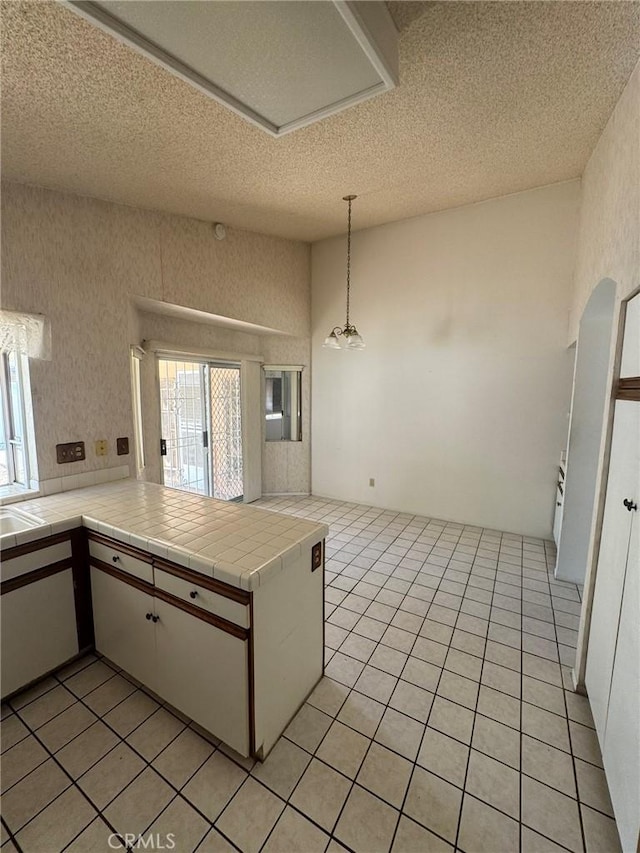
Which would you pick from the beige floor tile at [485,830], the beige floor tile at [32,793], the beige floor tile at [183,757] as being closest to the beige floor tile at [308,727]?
the beige floor tile at [183,757]

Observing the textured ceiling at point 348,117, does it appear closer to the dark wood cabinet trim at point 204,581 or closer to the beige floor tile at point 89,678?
the dark wood cabinet trim at point 204,581

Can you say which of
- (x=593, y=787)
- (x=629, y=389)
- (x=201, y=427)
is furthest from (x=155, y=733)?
(x=201, y=427)

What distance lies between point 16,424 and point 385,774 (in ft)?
9.18

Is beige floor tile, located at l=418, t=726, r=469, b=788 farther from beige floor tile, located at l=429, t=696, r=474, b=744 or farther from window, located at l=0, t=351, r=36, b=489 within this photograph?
window, located at l=0, t=351, r=36, b=489

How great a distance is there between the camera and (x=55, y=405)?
92.4 inches

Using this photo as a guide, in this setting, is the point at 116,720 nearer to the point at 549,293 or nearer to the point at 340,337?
the point at 340,337

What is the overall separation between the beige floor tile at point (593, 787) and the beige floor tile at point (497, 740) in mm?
221

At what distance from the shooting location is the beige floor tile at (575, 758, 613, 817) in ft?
4.50

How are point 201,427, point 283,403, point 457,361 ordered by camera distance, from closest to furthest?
point 457,361 < point 201,427 < point 283,403

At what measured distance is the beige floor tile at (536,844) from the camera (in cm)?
123

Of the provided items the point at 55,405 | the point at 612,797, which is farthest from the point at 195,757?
the point at 55,405

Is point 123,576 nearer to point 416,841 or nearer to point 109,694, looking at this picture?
point 109,694

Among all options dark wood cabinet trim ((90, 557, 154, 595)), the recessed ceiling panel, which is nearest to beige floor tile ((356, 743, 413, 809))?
dark wood cabinet trim ((90, 557, 154, 595))

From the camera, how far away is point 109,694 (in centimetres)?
182
